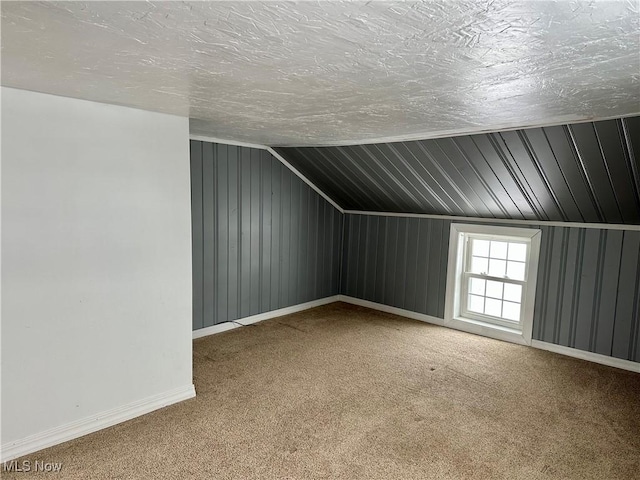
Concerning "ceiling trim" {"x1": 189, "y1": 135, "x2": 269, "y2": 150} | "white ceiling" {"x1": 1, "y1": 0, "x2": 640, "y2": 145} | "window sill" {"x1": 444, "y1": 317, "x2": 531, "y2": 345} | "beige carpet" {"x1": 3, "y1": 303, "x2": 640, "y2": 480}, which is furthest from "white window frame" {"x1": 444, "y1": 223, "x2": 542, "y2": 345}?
"ceiling trim" {"x1": 189, "y1": 135, "x2": 269, "y2": 150}

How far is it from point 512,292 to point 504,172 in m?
1.63

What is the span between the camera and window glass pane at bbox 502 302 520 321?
445cm

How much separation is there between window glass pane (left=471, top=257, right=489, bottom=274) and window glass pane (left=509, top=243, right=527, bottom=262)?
275mm

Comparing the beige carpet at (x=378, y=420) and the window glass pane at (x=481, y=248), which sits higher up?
the window glass pane at (x=481, y=248)

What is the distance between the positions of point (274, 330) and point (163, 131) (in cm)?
250

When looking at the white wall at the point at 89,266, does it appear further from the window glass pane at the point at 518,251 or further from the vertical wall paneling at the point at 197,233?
the window glass pane at the point at 518,251

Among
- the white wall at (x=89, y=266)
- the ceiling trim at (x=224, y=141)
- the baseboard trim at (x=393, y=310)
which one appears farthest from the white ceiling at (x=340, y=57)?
the baseboard trim at (x=393, y=310)

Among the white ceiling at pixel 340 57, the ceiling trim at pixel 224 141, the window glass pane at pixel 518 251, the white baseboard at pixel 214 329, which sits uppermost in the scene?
the ceiling trim at pixel 224 141

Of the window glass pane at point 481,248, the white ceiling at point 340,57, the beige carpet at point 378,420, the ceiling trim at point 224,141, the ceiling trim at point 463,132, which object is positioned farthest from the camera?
the window glass pane at point 481,248

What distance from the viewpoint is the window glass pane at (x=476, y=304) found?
4734 mm

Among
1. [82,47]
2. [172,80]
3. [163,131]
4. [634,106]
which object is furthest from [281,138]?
[634,106]

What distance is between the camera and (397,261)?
17.0 feet

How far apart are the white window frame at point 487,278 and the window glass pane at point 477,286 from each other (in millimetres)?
62

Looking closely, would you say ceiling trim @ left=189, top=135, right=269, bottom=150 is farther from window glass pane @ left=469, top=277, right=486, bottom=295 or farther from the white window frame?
window glass pane @ left=469, top=277, right=486, bottom=295
